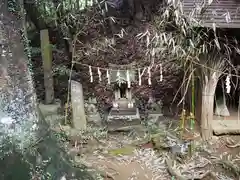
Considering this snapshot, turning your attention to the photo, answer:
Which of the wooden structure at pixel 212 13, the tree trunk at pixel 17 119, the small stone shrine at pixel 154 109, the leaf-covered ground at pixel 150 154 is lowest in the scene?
the leaf-covered ground at pixel 150 154

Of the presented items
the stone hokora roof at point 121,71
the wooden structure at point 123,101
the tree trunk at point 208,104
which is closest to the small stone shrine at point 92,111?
the wooden structure at point 123,101

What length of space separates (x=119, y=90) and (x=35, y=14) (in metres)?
2.46

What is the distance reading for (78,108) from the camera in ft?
18.7

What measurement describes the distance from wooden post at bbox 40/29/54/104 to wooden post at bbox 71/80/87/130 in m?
0.81

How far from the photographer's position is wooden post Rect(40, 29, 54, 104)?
20.6 feet

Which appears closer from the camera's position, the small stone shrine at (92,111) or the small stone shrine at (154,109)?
the small stone shrine at (92,111)

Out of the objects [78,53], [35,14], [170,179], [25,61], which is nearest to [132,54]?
[78,53]

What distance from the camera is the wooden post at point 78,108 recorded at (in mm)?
5641

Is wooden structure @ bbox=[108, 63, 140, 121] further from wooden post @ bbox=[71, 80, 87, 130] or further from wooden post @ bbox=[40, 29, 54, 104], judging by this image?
wooden post @ bbox=[40, 29, 54, 104]

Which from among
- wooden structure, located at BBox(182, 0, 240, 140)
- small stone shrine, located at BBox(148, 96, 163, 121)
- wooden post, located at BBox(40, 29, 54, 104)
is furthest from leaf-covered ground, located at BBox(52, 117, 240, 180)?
wooden post, located at BBox(40, 29, 54, 104)

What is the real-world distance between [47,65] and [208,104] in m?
3.12

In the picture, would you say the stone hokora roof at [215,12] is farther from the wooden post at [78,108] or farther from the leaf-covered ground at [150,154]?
the wooden post at [78,108]

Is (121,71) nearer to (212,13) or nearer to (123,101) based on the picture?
(123,101)

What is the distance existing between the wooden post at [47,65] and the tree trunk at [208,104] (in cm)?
295
